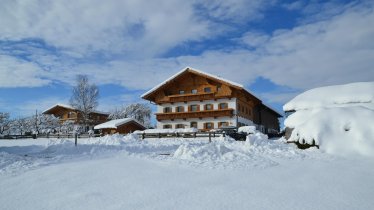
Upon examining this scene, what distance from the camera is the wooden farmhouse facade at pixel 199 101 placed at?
3741cm

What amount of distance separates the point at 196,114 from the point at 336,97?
70.5ft

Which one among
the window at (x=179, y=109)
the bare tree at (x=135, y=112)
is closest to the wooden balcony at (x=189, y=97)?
the window at (x=179, y=109)

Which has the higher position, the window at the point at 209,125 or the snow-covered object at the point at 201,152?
the window at the point at 209,125

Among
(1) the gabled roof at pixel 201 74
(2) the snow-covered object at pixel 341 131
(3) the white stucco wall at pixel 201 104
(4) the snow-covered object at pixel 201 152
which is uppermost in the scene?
(1) the gabled roof at pixel 201 74

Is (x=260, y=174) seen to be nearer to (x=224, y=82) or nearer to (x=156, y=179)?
(x=156, y=179)

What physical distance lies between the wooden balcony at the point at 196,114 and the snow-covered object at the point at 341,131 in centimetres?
2101

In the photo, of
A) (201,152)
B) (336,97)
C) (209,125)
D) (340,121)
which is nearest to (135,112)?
(209,125)

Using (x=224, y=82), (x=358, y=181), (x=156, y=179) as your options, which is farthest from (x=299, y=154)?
(x=224, y=82)

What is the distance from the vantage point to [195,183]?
7539 millimetres

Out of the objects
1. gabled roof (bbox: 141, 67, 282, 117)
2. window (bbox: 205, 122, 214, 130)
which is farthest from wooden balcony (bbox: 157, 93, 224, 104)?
window (bbox: 205, 122, 214, 130)

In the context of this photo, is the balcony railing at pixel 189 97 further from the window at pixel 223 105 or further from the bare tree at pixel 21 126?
the bare tree at pixel 21 126

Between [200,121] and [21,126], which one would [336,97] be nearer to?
[200,121]

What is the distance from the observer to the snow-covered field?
608cm

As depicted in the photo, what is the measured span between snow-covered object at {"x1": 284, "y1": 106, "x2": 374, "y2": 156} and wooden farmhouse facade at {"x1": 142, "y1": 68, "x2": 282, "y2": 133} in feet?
65.6
